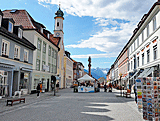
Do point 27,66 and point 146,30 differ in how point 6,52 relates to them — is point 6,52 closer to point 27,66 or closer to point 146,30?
point 27,66

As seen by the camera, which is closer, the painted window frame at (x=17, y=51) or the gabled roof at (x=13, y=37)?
the gabled roof at (x=13, y=37)

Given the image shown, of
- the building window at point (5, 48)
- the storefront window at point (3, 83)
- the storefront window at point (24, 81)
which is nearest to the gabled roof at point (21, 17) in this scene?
the storefront window at point (24, 81)

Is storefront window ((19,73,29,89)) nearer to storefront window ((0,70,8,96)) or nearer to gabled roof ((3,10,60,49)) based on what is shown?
storefront window ((0,70,8,96))

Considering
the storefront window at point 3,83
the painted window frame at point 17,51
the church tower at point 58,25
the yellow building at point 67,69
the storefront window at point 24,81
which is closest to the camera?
the storefront window at point 3,83

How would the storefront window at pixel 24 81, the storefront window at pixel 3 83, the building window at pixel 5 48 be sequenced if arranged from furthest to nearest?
the storefront window at pixel 24 81 → the building window at pixel 5 48 → the storefront window at pixel 3 83

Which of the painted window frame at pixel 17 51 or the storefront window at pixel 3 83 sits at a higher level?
the painted window frame at pixel 17 51

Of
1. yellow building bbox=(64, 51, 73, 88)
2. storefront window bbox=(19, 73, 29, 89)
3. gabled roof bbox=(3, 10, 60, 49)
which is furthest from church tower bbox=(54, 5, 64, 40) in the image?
storefront window bbox=(19, 73, 29, 89)

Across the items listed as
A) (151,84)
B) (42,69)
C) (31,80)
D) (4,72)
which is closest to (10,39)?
(4,72)

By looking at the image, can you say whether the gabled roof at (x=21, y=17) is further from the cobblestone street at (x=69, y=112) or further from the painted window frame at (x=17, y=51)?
the cobblestone street at (x=69, y=112)

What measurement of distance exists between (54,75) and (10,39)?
71.3 feet

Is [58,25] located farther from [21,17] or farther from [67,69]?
[21,17]

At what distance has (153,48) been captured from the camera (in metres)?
21.3

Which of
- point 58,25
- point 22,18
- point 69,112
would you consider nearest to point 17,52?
point 22,18

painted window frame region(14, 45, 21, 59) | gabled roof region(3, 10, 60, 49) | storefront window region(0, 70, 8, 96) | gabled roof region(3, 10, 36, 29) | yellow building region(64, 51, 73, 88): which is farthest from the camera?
yellow building region(64, 51, 73, 88)
